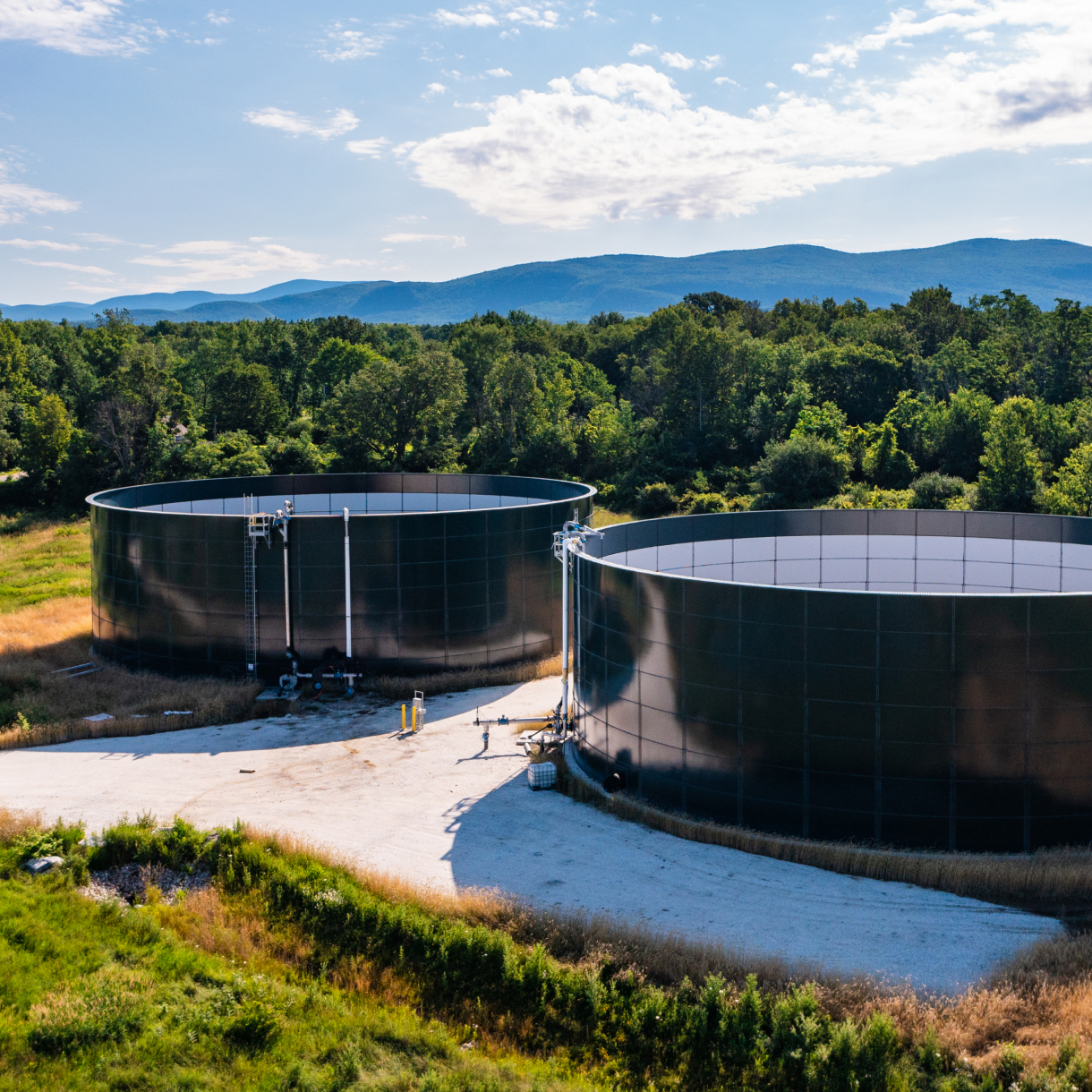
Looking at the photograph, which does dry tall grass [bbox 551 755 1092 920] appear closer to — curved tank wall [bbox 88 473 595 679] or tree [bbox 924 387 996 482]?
curved tank wall [bbox 88 473 595 679]

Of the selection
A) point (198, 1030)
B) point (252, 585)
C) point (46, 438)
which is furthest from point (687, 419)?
point (198, 1030)

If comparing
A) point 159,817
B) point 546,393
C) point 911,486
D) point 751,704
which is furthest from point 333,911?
point 546,393

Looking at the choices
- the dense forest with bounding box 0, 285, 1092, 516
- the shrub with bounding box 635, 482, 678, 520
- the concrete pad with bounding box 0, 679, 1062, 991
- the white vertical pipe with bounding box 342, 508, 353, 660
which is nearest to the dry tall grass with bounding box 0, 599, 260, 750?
the concrete pad with bounding box 0, 679, 1062, 991

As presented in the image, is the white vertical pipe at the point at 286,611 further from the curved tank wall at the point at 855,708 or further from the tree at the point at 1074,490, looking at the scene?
the tree at the point at 1074,490

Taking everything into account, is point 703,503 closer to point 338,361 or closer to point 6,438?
point 338,361

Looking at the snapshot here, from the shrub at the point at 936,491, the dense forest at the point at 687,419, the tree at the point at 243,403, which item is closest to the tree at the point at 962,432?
the dense forest at the point at 687,419

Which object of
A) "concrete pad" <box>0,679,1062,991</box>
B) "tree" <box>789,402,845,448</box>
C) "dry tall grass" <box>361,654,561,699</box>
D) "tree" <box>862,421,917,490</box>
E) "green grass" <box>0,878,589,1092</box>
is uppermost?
"tree" <box>789,402,845,448</box>

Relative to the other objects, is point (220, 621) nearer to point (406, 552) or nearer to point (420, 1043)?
point (406, 552)
